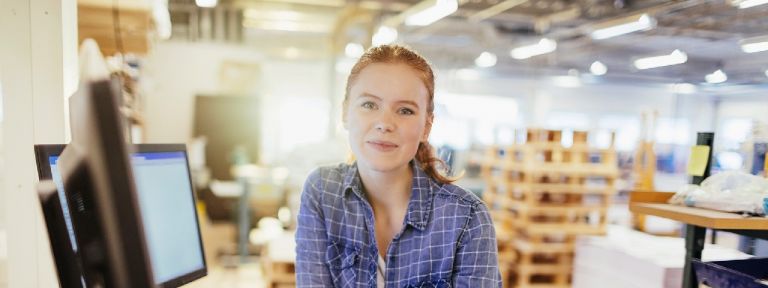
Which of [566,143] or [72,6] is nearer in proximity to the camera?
[72,6]

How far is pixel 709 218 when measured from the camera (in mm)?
1576

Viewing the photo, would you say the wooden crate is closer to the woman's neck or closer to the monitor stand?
the woman's neck

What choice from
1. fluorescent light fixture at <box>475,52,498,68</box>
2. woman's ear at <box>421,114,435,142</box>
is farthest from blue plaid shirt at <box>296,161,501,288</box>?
fluorescent light fixture at <box>475,52,498,68</box>

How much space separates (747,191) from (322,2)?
5935 mm

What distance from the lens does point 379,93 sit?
1.34m

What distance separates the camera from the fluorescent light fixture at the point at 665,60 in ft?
16.1

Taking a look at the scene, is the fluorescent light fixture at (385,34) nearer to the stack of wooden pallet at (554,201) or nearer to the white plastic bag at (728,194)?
the stack of wooden pallet at (554,201)

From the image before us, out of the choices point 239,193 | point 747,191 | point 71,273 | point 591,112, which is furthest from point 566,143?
point 591,112

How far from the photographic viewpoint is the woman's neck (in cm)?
148

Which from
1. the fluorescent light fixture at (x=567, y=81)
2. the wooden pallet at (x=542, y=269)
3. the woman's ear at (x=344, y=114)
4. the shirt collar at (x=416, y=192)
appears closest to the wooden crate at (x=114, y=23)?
the woman's ear at (x=344, y=114)

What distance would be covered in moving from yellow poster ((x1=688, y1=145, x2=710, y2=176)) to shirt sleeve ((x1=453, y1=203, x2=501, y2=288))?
1149mm

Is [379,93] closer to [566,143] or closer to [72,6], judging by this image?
[72,6]

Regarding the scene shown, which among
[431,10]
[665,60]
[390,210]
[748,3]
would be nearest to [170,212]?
[390,210]

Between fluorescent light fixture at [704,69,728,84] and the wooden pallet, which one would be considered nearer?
fluorescent light fixture at [704,69,728,84]
